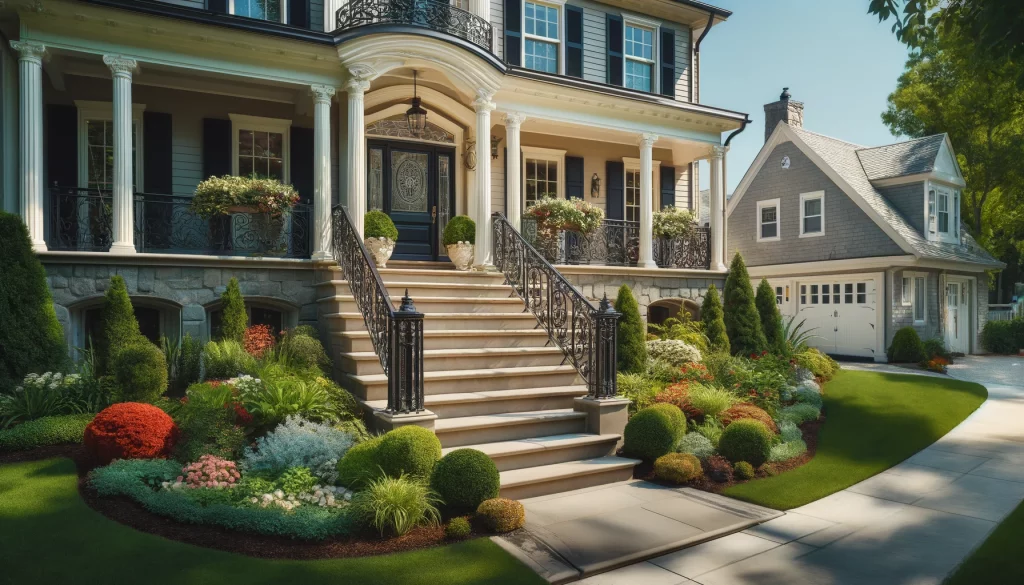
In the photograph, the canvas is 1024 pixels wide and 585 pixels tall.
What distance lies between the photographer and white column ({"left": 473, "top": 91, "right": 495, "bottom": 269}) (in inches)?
417

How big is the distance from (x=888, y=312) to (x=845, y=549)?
14.6 m

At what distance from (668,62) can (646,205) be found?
399cm

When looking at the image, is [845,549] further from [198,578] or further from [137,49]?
[137,49]

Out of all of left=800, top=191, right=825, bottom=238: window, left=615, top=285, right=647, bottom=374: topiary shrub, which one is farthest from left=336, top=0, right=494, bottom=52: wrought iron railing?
left=800, top=191, right=825, bottom=238: window

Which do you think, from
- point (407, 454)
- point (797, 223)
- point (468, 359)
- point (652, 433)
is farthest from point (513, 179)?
point (797, 223)

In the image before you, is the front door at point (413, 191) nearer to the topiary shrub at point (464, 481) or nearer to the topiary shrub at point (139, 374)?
the topiary shrub at point (139, 374)

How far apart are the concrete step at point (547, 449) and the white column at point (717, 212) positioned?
24.0ft

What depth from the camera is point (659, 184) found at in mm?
14695

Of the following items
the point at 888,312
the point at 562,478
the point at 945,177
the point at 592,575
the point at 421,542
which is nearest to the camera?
the point at 592,575

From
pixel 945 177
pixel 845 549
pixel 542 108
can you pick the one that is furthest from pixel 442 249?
pixel 945 177

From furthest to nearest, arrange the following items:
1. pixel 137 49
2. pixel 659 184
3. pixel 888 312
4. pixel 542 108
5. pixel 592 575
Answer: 1. pixel 888 312
2. pixel 659 184
3. pixel 542 108
4. pixel 137 49
5. pixel 592 575

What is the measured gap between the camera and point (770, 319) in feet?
41.8

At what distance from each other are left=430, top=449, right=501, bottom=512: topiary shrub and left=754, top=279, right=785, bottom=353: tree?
28.3ft

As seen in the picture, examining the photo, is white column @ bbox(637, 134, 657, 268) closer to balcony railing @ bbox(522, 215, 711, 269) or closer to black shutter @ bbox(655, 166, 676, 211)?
balcony railing @ bbox(522, 215, 711, 269)
